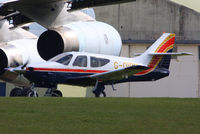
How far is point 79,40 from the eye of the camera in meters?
24.2

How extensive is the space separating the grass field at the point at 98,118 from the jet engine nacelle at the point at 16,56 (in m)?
12.5

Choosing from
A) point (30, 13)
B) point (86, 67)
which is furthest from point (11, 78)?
point (86, 67)

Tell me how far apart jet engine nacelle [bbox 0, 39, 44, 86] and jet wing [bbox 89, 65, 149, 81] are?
5.54 meters

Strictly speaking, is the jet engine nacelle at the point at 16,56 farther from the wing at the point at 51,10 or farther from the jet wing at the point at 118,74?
the jet wing at the point at 118,74

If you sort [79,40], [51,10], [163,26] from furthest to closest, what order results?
[163,26]
[51,10]
[79,40]

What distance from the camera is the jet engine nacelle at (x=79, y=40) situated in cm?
2416

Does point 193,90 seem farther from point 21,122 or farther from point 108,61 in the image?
point 21,122

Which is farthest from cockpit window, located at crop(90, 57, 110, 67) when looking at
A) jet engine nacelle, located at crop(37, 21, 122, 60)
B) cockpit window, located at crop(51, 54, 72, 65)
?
jet engine nacelle, located at crop(37, 21, 122, 60)

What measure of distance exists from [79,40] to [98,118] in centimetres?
1295

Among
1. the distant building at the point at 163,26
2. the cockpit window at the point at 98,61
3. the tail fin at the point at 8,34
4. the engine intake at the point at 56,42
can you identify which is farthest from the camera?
the distant building at the point at 163,26

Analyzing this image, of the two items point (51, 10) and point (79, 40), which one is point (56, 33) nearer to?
point (79, 40)

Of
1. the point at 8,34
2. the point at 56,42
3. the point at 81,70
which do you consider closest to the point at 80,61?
the point at 81,70

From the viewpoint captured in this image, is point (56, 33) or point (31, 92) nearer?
point (31, 92)

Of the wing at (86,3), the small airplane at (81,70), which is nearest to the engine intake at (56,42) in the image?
the small airplane at (81,70)
